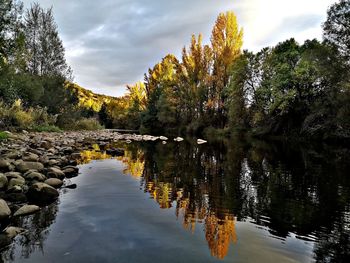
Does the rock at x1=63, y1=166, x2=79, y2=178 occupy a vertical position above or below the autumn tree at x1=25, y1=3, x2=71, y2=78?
below

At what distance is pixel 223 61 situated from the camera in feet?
93.5

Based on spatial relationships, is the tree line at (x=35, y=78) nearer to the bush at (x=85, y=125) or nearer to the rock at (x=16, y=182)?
the bush at (x=85, y=125)

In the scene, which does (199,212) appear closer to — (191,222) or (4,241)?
(191,222)

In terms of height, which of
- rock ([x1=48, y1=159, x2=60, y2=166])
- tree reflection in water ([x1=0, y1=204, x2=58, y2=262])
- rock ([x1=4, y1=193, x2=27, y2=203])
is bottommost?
tree reflection in water ([x1=0, y1=204, x2=58, y2=262])

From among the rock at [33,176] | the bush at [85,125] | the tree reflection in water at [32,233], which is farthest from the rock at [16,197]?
the bush at [85,125]

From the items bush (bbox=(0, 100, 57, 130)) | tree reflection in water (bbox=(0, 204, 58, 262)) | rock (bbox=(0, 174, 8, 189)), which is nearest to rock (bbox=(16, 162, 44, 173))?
rock (bbox=(0, 174, 8, 189))

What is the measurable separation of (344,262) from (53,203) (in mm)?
4076

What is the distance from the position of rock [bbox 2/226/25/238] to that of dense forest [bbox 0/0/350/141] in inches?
395

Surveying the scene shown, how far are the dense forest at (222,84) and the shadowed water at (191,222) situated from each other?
957 cm

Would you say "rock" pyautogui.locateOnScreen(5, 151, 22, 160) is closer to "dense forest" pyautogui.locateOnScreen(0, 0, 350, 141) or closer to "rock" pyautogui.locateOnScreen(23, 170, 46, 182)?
"rock" pyautogui.locateOnScreen(23, 170, 46, 182)

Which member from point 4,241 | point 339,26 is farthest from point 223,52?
point 4,241

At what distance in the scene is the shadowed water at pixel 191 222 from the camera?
272 centimetres

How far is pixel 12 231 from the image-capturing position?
300cm

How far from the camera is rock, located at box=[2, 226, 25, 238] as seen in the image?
2.93 meters
